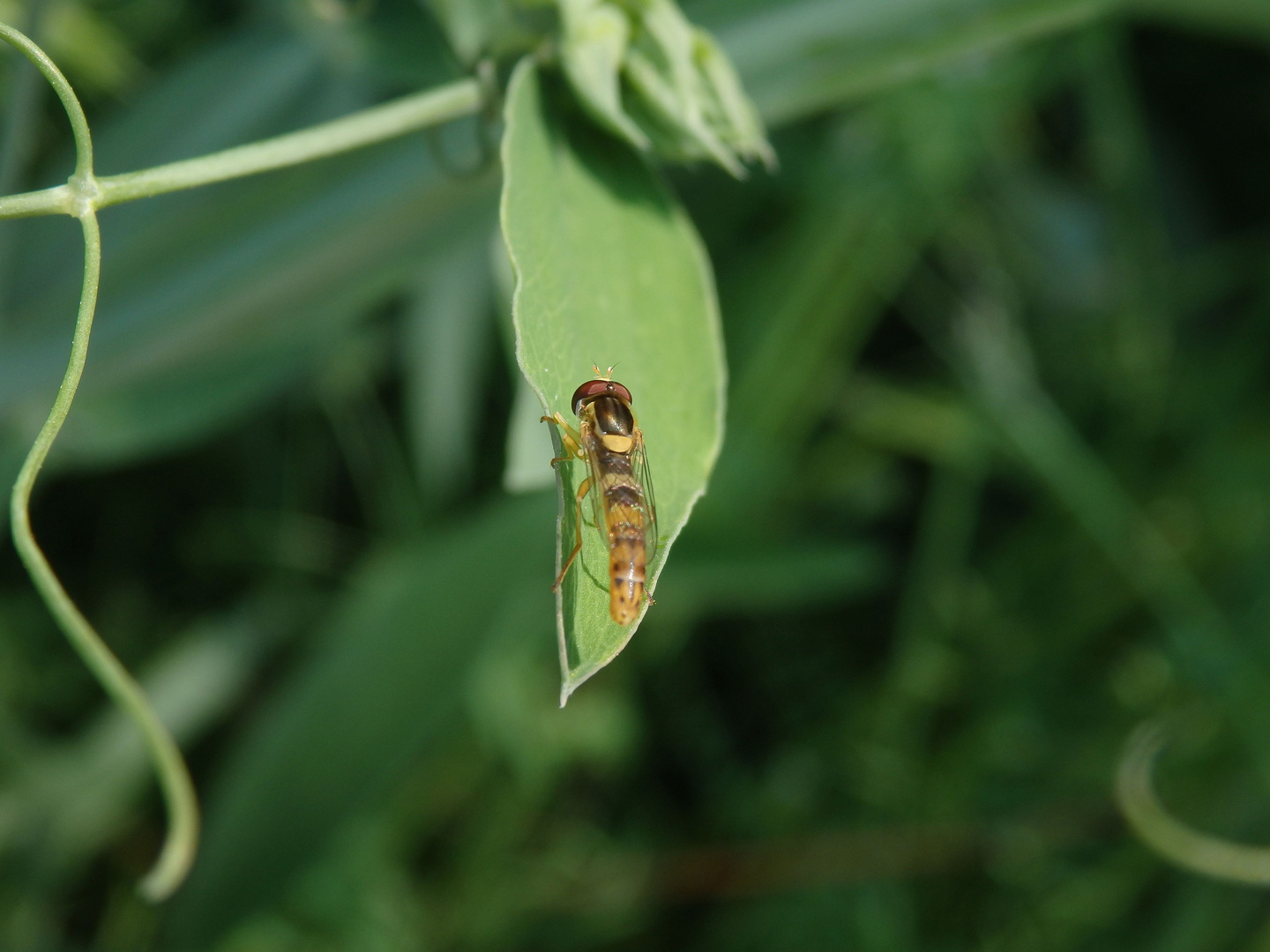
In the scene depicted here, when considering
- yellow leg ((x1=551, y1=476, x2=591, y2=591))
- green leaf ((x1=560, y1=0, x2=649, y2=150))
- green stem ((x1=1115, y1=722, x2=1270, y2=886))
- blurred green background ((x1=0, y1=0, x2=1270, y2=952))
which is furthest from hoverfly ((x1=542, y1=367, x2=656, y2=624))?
green stem ((x1=1115, y1=722, x2=1270, y2=886))

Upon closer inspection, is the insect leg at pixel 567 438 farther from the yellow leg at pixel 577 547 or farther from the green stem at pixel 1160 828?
the green stem at pixel 1160 828

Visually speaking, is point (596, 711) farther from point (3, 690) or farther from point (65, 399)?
point (65, 399)

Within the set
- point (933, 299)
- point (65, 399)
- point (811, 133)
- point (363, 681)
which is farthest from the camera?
point (933, 299)

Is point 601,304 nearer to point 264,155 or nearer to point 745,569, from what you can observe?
point 264,155

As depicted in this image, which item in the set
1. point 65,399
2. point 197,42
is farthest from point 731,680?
point 65,399

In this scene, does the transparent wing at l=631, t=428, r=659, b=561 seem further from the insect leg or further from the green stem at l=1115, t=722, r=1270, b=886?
the green stem at l=1115, t=722, r=1270, b=886

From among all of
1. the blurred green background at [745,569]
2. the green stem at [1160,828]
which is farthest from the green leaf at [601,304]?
the green stem at [1160,828]

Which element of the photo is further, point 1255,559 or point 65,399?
point 1255,559

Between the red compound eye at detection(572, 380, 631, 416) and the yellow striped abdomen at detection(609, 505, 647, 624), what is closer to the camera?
the yellow striped abdomen at detection(609, 505, 647, 624)
